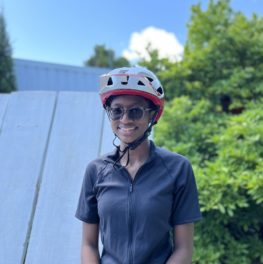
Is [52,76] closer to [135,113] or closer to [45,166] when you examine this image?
[45,166]

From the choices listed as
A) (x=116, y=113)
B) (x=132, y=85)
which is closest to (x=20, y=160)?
(x=116, y=113)

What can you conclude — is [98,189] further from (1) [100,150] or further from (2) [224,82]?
(2) [224,82]

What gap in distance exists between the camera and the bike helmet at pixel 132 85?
1.36 metres

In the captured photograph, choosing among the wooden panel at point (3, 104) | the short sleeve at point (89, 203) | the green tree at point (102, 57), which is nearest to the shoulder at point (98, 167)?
the short sleeve at point (89, 203)

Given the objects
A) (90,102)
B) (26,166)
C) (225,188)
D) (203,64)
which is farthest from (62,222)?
(203,64)

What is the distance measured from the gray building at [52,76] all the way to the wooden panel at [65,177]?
6342 millimetres

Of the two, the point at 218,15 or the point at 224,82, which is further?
the point at 218,15

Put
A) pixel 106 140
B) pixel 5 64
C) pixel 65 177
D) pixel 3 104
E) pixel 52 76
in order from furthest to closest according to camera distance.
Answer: pixel 52 76, pixel 5 64, pixel 3 104, pixel 106 140, pixel 65 177

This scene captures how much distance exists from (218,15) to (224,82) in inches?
47.4

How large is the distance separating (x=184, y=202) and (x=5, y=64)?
6322 mm

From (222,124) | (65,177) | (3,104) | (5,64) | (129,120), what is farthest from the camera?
(5,64)

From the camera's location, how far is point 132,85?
136cm

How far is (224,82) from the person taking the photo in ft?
13.3

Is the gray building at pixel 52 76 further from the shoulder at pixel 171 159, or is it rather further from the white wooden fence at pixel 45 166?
the shoulder at pixel 171 159
